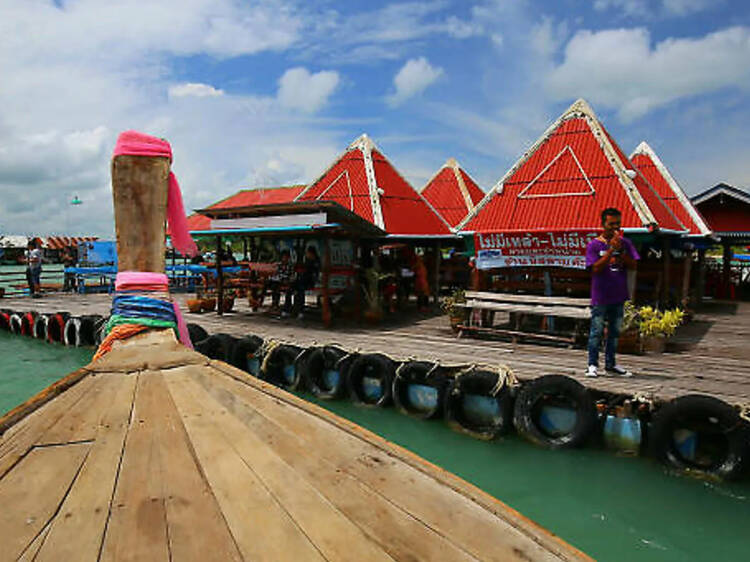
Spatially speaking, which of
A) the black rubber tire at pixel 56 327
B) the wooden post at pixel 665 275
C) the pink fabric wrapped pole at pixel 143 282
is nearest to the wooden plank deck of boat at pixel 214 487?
the pink fabric wrapped pole at pixel 143 282

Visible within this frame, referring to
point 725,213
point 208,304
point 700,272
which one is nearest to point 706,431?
point 208,304

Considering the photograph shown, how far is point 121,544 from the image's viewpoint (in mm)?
1526

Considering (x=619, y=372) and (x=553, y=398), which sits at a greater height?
(x=619, y=372)

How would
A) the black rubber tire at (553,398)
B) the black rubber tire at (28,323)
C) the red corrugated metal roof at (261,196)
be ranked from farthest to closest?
the red corrugated metal roof at (261,196) < the black rubber tire at (28,323) < the black rubber tire at (553,398)

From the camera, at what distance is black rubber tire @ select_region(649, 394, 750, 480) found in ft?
18.5

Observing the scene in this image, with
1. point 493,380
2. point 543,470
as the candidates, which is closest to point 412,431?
point 493,380

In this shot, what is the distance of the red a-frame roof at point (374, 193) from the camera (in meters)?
17.1

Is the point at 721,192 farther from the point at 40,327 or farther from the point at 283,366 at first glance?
the point at 40,327

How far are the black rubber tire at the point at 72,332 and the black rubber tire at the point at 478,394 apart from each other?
412 inches

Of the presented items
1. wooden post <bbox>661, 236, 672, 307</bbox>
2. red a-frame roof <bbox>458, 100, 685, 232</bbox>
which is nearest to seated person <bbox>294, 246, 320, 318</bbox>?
red a-frame roof <bbox>458, 100, 685, 232</bbox>

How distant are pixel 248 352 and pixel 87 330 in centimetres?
587

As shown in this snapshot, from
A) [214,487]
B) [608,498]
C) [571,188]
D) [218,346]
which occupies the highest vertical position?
[571,188]

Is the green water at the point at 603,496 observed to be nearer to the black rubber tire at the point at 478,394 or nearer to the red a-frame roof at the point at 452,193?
the black rubber tire at the point at 478,394

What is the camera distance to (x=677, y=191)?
678 inches
